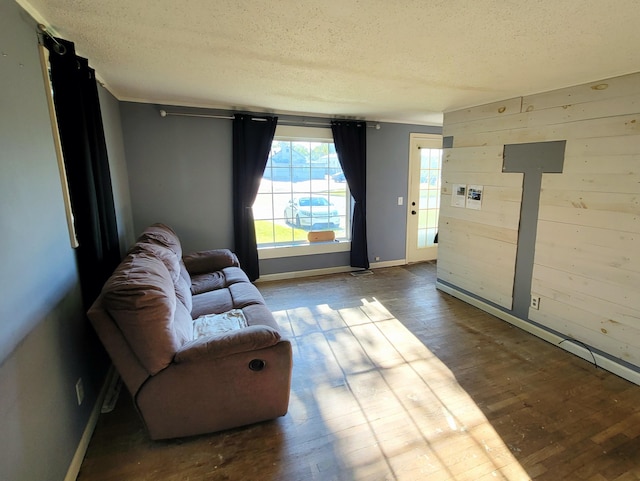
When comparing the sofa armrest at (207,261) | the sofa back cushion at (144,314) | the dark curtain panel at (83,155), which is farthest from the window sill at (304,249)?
the sofa back cushion at (144,314)

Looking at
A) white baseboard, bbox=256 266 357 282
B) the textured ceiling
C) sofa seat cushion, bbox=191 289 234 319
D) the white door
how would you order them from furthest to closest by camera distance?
the white door → white baseboard, bbox=256 266 357 282 → sofa seat cushion, bbox=191 289 234 319 → the textured ceiling

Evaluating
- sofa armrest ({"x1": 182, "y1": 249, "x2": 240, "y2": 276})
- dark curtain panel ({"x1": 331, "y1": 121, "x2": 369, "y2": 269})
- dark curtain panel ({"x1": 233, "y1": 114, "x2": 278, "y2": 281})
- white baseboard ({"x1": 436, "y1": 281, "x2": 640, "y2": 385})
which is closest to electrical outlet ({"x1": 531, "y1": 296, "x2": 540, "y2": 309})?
white baseboard ({"x1": 436, "y1": 281, "x2": 640, "y2": 385})

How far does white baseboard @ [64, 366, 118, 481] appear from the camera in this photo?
157 cm

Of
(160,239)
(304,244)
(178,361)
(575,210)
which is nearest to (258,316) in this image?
(178,361)

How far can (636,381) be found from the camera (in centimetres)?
230

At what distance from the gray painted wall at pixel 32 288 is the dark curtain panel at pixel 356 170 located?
10.9 ft

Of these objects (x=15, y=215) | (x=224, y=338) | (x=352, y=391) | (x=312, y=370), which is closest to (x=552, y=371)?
(x=352, y=391)

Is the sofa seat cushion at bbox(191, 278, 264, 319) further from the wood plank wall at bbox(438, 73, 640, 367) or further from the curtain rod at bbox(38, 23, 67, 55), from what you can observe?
the wood plank wall at bbox(438, 73, 640, 367)

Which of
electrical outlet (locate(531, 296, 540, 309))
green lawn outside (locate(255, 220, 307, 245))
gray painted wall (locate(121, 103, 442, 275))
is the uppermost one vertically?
gray painted wall (locate(121, 103, 442, 275))

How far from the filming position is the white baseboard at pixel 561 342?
7.77 feet

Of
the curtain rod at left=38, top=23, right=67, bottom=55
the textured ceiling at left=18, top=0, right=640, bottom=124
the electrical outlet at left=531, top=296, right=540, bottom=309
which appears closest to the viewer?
the textured ceiling at left=18, top=0, right=640, bottom=124

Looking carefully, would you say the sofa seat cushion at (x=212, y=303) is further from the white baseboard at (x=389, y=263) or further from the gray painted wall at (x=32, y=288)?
the white baseboard at (x=389, y=263)

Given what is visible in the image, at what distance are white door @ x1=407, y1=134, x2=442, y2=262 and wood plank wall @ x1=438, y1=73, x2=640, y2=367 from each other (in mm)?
1459

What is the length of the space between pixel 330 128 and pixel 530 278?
297 cm
